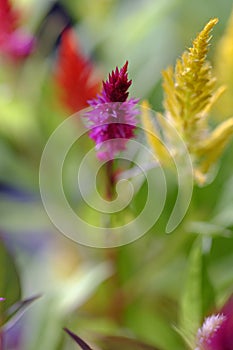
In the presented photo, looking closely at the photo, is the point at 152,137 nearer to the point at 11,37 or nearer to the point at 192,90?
the point at 192,90

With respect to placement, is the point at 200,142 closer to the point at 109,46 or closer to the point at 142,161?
the point at 142,161

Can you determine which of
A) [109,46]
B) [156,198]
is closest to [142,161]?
[156,198]

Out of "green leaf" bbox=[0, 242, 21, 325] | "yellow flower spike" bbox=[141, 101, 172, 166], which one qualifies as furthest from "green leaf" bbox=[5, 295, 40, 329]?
"yellow flower spike" bbox=[141, 101, 172, 166]

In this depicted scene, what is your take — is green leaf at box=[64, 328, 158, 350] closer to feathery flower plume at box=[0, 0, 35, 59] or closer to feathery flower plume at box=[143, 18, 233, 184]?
feathery flower plume at box=[143, 18, 233, 184]

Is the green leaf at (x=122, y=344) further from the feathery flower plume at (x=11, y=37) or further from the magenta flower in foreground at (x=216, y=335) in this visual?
the feathery flower plume at (x=11, y=37)

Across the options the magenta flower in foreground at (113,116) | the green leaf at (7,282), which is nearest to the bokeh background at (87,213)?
the green leaf at (7,282)
